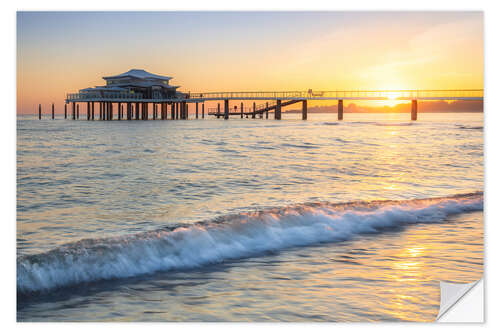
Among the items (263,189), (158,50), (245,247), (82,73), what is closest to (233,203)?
(263,189)

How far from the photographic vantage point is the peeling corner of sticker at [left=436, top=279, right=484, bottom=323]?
3.55m

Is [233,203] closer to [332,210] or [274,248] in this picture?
[332,210]

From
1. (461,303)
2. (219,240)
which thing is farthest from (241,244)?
(461,303)

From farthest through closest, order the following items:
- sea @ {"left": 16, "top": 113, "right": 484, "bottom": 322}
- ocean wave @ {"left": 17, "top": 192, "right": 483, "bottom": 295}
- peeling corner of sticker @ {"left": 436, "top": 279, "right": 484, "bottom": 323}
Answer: ocean wave @ {"left": 17, "top": 192, "right": 483, "bottom": 295} < peeling corner of sticker @ {"left": 436, "top": 279, "right": 484, "bottom": 323} < sea @ {"left": 16, "top": 113, "right": 484, "bottom": 322}

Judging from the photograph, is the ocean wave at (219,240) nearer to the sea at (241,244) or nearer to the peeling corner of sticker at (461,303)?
the sea at (241,244)

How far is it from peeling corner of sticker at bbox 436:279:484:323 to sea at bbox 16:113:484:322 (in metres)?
0.08

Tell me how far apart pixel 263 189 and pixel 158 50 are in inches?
109

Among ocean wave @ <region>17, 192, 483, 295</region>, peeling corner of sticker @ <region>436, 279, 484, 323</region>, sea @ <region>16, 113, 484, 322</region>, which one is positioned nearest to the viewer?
sea @ <region>16, 113, 484, 322</region>

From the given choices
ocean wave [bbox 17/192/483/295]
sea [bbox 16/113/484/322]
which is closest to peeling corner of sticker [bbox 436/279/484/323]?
sea [bbox 16/113/484/322]

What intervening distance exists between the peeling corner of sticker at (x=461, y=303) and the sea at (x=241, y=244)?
0.08 metres

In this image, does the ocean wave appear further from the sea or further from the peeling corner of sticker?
the peeling corner of sticker

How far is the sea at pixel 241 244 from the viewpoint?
134 inches

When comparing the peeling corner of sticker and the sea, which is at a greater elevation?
the sea

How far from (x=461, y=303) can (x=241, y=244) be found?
6.70 feet
